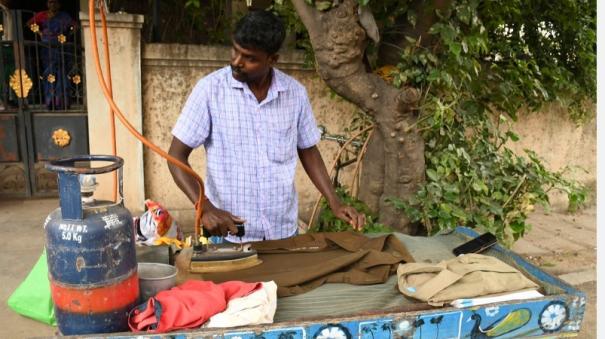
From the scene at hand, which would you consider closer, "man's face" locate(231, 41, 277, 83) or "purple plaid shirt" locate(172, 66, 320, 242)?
"man's face" locate(231, 41, 277, 83)

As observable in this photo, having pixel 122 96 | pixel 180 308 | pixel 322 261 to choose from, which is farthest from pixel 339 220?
pixel 180 308

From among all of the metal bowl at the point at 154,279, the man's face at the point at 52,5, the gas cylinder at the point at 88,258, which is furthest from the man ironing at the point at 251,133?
the man's face at the point at 52,5

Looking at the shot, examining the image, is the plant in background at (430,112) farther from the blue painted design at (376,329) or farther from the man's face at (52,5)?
Result: the man's face at (52,5)

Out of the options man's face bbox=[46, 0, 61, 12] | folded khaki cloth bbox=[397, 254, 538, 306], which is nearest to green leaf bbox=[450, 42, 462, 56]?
folded khaki cloth bbox=[397, 254, 538, 306]

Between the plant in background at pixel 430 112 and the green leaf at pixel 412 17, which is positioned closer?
the plant in background at pixel 430 112

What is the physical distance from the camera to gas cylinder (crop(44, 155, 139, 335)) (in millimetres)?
1287

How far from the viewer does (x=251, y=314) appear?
1.47 metres

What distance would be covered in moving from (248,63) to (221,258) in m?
0.77

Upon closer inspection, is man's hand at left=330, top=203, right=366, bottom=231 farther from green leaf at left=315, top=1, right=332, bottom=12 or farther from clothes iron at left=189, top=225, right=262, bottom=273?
green leaf at left=315, top=1, right=332, bottom=12

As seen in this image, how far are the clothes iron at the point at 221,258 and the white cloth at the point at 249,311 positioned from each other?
0.32 metres

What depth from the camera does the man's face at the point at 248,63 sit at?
2.06 m

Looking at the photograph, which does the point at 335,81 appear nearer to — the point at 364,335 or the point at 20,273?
the point at 364,335

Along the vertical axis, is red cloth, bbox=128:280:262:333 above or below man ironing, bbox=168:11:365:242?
below

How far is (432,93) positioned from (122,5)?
3644 millimetres
